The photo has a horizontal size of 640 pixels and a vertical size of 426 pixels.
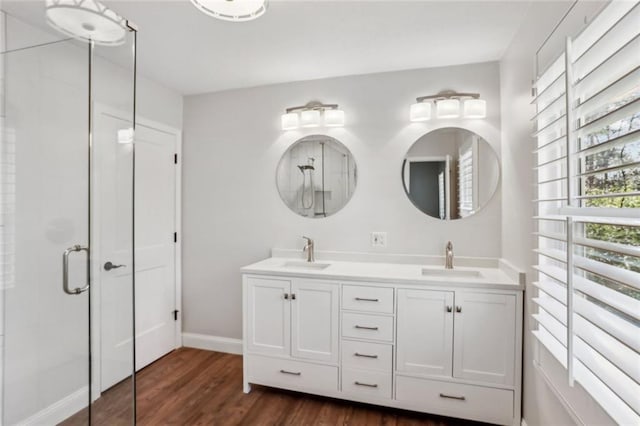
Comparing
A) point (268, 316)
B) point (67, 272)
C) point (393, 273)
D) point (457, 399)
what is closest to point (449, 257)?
point (393, 273)

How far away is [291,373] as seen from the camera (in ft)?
7.61

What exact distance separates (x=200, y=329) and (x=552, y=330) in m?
2.87

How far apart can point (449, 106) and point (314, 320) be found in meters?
1.89

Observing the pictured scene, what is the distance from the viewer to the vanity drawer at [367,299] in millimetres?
2143

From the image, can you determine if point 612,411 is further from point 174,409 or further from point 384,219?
point 174,409

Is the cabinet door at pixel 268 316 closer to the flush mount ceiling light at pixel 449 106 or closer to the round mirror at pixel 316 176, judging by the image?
the round mirror at pixel 316 176

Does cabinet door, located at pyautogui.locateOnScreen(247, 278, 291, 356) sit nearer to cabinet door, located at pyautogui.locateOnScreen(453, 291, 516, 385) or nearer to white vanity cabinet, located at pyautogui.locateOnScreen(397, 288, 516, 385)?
white vanity cabinet, located at pyautogui.locateOnScreen(397, 288, 516, 385)

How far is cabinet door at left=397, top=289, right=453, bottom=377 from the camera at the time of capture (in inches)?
80.7

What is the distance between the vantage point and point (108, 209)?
5.88 feet

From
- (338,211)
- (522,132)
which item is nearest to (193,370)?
(338,211)

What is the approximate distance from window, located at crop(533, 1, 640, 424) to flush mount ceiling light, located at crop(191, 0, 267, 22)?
4.27 feet

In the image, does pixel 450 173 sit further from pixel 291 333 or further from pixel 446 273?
pixel 291 333

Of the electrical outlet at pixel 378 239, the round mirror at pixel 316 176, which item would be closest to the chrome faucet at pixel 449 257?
the electrical outlet at pixel 378 239

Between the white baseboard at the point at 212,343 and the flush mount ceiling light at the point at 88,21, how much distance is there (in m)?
2.52
